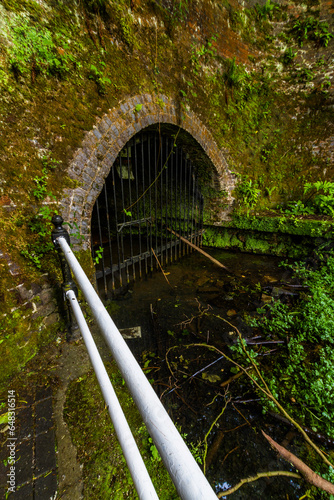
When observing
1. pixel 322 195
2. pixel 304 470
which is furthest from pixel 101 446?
pixel 322 195

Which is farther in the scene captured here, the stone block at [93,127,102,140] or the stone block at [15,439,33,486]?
the stone block at [93,127,102,140]

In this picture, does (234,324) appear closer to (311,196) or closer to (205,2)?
(311,196)

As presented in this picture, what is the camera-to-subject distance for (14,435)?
1461mm

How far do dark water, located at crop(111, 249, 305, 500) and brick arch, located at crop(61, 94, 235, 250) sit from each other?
4.81 feet

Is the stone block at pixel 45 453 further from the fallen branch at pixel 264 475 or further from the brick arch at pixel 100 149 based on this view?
the brick arch at pixel 100 149

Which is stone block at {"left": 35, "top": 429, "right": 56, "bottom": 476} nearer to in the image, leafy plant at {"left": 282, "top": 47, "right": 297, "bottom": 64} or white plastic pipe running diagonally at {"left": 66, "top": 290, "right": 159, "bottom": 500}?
white plastic pipe running diagonally at {"left": 66, "top": 290, "right": 159, "bottom": 500}

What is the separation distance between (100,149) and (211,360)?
9.17ft

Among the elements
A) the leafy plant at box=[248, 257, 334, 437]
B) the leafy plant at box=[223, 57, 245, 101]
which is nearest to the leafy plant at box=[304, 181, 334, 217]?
the leafy plant at box=[248, 257, 334, 437]

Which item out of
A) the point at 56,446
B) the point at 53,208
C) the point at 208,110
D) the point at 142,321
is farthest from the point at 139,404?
the point at 208,110

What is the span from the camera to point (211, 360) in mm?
2301

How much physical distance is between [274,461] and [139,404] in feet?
5.54

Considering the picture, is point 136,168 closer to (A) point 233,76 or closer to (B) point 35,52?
(B) point 35,52

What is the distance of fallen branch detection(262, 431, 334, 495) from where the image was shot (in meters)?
1.29

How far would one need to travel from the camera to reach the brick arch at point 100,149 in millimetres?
2357
